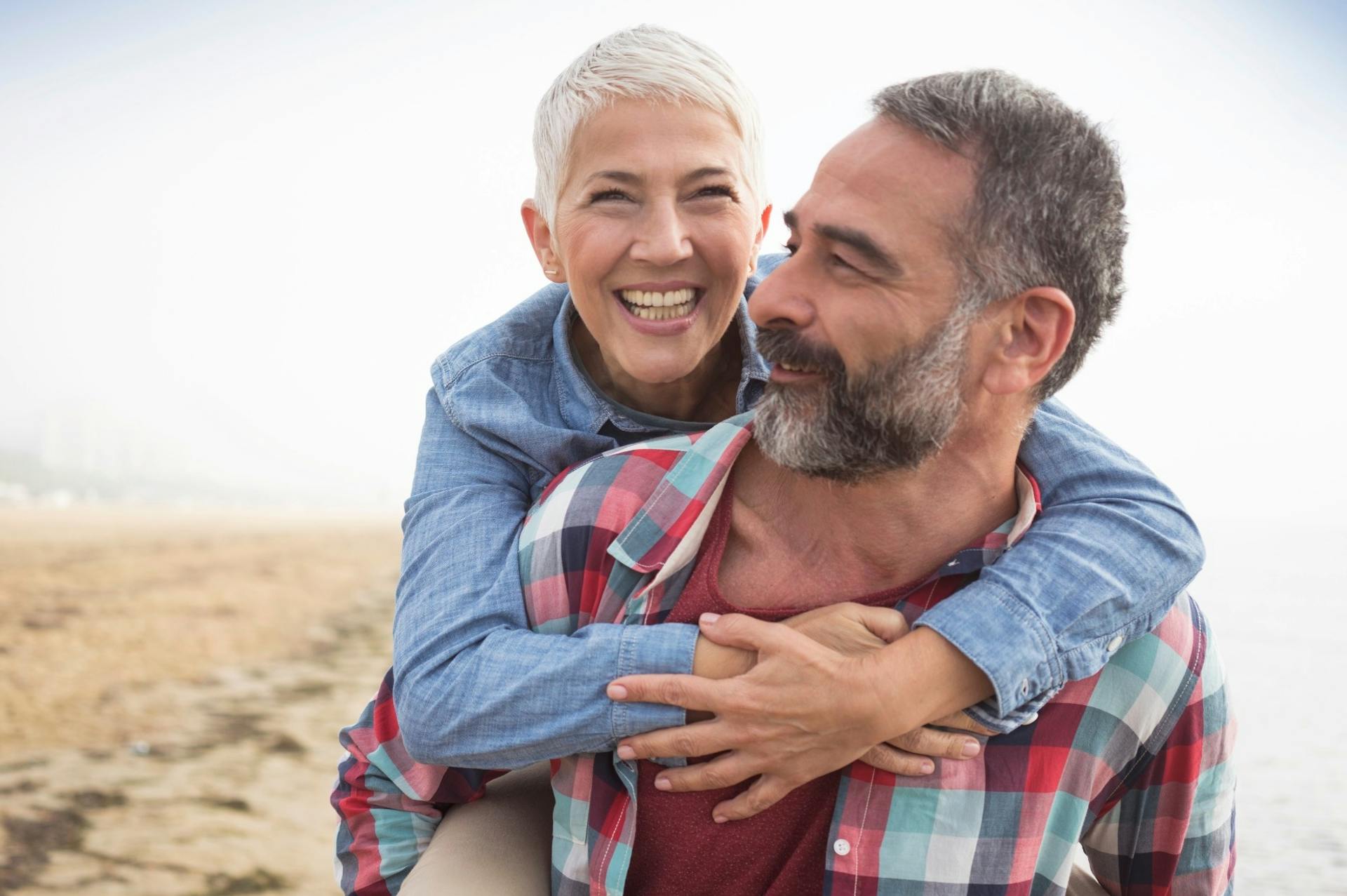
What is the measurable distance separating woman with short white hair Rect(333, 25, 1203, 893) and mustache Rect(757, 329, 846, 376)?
0.37 meters

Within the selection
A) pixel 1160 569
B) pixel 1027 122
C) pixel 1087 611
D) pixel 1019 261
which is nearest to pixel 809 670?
pixel 1087 611

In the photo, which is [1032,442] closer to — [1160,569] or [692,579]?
[1160,569]

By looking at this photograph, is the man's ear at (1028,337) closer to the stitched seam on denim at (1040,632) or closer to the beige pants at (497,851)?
the stitched seam on denim at (1040,632)

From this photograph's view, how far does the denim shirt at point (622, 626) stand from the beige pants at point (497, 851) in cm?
17

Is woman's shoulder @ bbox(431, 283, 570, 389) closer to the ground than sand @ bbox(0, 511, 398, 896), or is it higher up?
higher up

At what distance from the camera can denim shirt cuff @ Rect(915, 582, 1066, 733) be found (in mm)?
1517

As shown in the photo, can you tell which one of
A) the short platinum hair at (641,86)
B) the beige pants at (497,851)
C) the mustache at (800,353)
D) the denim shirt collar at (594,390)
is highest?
the short platinum hair at (641,86)

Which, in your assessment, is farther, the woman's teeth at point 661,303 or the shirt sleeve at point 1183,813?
the woman's teeth at point 661,303

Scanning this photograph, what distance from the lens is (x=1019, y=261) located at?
65.4 inches

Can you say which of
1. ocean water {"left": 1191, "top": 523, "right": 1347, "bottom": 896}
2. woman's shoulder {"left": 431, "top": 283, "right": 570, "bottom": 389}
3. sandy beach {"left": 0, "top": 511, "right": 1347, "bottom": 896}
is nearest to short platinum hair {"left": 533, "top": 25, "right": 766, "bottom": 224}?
woman's shoulder {"left": 431, "top": 283, "right": 570, "bottom": 389}

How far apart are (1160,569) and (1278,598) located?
10.9 metres

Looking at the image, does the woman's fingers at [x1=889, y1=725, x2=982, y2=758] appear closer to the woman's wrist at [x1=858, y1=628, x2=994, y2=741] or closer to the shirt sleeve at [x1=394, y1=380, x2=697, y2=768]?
the woman's wrist at [x1=858, y1=628, x2=994, y2=741]

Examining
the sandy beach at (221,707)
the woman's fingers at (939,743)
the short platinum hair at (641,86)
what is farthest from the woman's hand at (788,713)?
the sandy beach at (221,707)

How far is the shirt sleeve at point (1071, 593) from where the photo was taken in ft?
5.03
